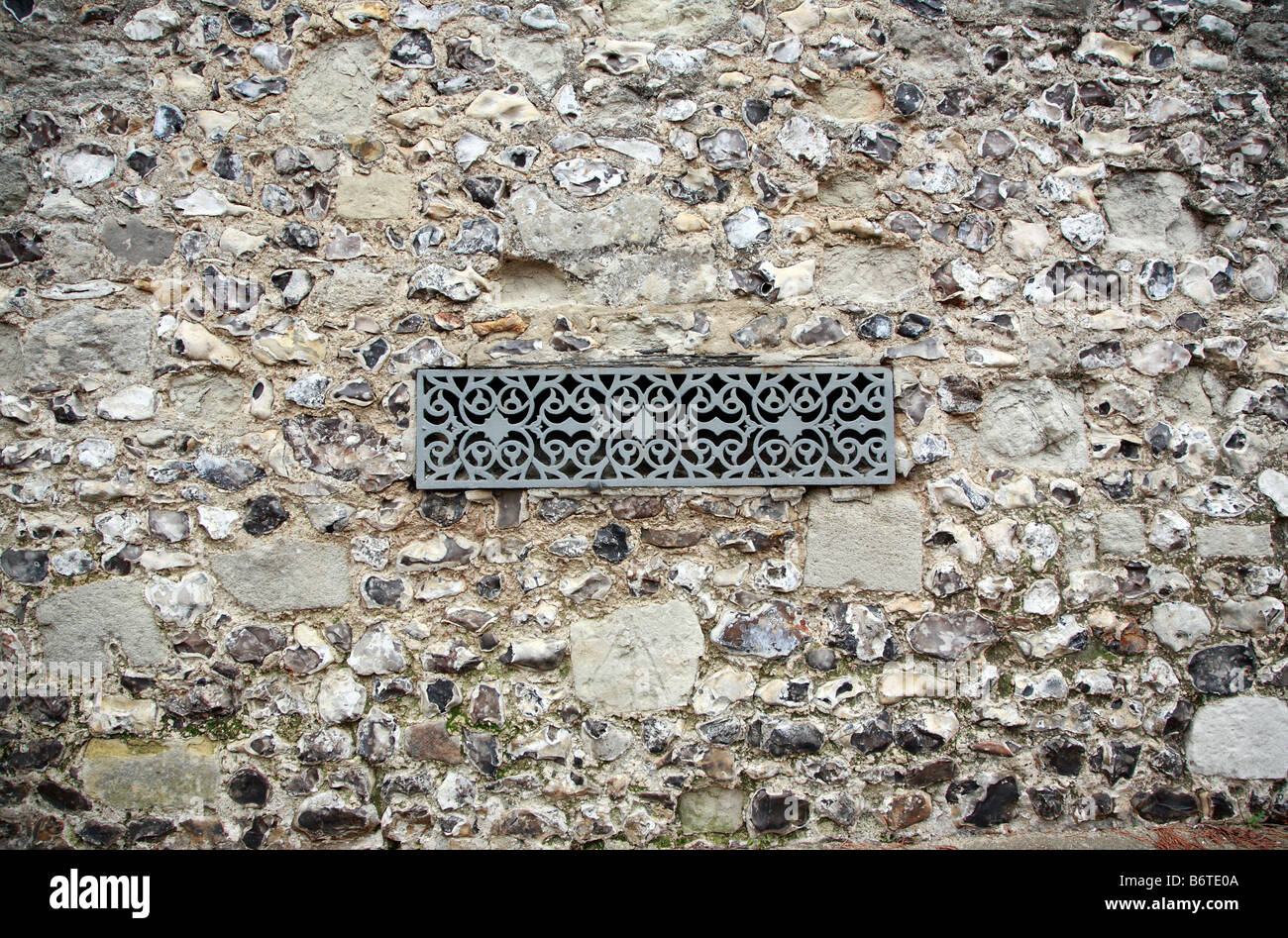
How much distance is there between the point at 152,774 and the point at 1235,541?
8.92 feet

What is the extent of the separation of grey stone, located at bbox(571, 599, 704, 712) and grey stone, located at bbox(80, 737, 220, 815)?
0.90 m

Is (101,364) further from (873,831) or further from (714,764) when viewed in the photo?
(873,831)

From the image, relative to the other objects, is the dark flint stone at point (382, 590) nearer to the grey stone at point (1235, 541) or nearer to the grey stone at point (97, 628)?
the grey stone at point (97, 628)

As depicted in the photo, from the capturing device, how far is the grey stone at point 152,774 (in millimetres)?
2195

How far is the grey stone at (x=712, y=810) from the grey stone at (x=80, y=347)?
1.72m

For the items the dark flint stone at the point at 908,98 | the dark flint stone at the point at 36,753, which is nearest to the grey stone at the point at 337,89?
the dark flint stone at the point at 908,98

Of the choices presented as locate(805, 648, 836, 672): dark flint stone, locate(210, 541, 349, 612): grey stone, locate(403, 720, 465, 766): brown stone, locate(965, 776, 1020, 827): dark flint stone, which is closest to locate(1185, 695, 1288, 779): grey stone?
locate(965, 776, 1020, 827): dark flint stone

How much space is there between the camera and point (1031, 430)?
7.69 feet

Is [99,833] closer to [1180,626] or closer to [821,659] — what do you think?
[821,659]

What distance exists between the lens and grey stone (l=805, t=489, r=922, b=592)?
228cm

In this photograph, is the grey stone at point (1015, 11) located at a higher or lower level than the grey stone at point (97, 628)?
higher

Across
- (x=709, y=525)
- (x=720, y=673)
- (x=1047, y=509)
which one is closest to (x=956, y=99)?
(x=1047, y=509)

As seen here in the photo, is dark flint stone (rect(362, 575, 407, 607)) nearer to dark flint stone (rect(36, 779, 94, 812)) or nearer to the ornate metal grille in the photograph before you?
the ornate metal grille

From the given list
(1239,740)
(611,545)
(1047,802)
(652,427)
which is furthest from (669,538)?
(1239,740)
